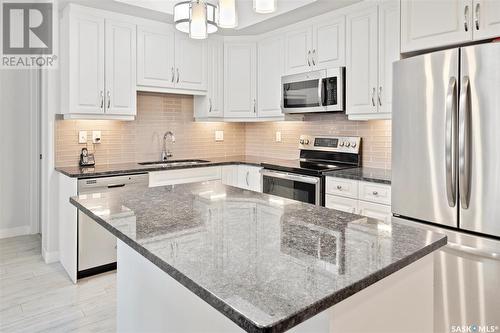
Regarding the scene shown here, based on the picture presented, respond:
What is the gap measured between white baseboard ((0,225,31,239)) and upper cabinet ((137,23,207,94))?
2.48 meters

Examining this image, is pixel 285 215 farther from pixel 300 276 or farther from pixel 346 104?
pixel 346 104

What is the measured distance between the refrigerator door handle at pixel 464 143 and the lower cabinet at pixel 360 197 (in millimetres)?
653

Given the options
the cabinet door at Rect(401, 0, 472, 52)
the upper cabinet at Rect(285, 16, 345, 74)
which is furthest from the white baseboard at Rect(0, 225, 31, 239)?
the cabinet door at Rect(401, 0, 472, 52)

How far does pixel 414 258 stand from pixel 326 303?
435 mm

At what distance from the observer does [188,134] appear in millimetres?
4488

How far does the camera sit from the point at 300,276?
35.7 inches

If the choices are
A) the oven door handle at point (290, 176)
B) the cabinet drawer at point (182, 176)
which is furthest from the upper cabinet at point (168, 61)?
the oven door handle at point (290, 176)

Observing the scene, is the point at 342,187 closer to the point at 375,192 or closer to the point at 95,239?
the point at 375,192

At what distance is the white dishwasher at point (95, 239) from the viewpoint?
316 centimetres

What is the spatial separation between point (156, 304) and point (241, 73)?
3360 mm

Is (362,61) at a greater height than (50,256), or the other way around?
(362,61)

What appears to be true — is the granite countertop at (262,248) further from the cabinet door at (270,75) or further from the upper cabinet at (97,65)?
the cabinet door at (270,75)

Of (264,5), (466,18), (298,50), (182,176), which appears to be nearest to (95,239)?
(182,176)

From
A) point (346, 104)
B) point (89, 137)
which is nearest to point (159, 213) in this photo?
point (346, 104)
